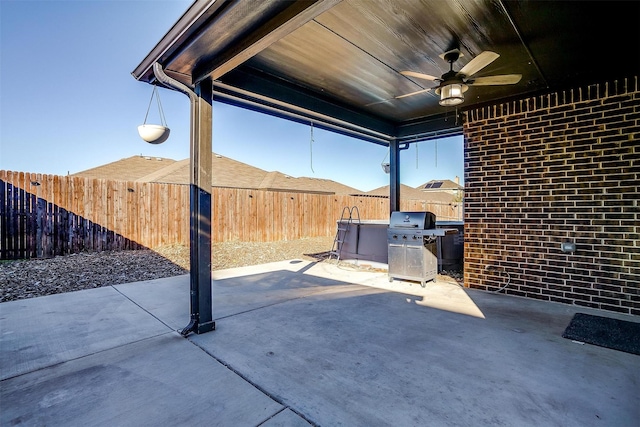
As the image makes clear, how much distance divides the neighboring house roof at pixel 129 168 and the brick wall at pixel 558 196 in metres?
12.2

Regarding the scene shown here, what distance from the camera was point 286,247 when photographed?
960cm

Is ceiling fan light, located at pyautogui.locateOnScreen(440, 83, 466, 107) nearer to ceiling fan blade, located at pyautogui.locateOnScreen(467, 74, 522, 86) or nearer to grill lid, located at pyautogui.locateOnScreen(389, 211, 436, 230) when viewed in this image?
ceiling fan blade, located at pyautogui.locateOnScreen(467, 74, 522, 86)

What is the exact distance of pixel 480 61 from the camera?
115 inches

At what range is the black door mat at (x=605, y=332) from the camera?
250cm

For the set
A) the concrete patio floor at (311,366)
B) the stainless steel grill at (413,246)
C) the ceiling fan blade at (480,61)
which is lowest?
the concrete patio floor at (311,366)

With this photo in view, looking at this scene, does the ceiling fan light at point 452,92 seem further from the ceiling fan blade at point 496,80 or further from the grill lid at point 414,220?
the grill lid at point 414,220

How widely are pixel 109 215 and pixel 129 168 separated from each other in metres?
6.02

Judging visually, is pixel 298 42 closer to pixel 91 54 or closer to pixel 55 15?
pixel 55 15

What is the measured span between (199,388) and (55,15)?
24.8ft

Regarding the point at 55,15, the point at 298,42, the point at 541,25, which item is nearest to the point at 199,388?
the point at 298,42

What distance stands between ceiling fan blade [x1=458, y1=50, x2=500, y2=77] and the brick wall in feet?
5.08

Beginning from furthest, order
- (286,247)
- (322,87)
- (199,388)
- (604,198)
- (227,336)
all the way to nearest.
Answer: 1. (286,247)
2. (322,87)
3. (604,198)
4. (227,336)
5. (199,388)

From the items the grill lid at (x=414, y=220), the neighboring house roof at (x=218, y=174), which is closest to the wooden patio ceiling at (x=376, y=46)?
the grill lid at (x=414, y=220)

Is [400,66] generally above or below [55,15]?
below
